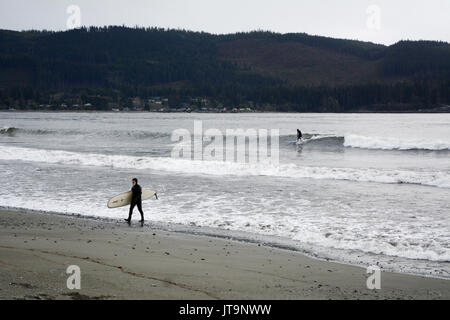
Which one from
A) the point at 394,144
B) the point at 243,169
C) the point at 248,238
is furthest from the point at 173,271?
the point at 394,144

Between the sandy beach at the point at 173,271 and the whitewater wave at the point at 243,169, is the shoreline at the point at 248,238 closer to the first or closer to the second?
the sandy beach at the point at 173,271

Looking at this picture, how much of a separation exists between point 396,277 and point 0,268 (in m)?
6.70

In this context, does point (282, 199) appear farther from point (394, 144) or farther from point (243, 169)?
point (394, 144)

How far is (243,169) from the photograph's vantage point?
25.8 meters

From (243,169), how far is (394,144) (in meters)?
22.2

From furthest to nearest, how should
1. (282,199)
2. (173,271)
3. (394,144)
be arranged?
(394,144)
(282,199)
(173,271)

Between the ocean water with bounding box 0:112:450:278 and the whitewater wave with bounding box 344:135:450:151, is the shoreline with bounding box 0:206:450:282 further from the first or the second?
the whitewater wave with bounding box 344:135:450:151

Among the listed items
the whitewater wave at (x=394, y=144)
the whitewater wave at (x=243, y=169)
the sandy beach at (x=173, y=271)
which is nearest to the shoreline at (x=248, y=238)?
the sandy beach at (x=173, y=271)

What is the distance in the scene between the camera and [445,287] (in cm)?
778

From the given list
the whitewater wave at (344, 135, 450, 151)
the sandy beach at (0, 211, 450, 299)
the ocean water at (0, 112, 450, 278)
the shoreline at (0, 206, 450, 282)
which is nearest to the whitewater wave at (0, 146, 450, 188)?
the ocean water at (0, 112, 450, 278)

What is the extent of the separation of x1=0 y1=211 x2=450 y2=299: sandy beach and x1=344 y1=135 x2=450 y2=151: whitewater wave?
34.4 meters

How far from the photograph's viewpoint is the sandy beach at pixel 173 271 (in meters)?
6.93

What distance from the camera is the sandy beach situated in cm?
693
